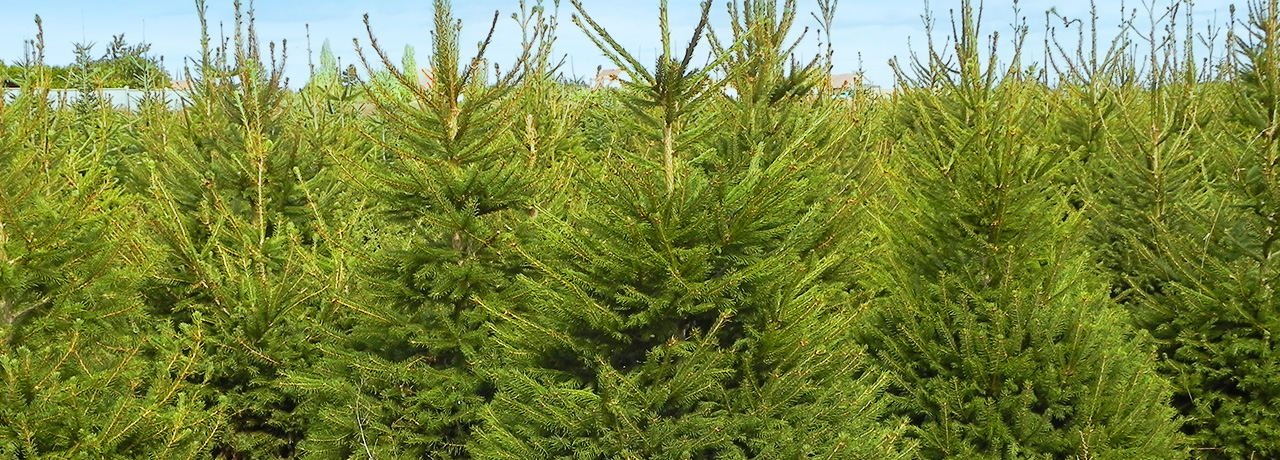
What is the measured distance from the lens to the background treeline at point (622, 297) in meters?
3.81

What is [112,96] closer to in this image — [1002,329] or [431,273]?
[431,273]

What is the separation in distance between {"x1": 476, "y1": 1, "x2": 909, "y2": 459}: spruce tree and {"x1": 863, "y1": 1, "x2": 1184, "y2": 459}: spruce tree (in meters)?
0.73

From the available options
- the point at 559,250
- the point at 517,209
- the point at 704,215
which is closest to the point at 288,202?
the point at 517,209

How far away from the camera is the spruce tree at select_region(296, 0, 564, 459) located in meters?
5.07

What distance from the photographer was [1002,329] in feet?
15.1

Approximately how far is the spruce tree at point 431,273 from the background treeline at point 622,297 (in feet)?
0.08

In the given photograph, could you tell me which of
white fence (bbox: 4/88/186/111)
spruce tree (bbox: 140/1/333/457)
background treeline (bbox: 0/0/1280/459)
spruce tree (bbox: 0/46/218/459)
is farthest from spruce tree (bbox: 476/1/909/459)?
white fence (bbox: 4/88/186/111)

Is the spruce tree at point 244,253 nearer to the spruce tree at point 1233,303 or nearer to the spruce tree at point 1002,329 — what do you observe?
the spruce tree at point 1002,329

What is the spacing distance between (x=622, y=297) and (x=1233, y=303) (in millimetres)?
4889

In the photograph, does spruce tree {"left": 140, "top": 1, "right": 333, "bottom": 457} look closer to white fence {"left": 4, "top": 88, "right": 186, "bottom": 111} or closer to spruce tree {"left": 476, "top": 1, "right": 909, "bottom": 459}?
white fence {"left": 4, "top": 88, "right": 186, "bottom": 111}

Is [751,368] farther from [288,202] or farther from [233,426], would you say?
[288,202]

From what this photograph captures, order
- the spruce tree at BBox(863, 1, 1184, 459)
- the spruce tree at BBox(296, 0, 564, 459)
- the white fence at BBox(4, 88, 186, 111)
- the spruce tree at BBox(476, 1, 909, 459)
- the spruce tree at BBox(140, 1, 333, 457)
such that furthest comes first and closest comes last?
Answer: the white fence at BBox(4, 88, 186, 111) < the spruce tree at BBox(140, 1, 333, 457) < the spruce tree at BBox(296, 0, 564, 459) < the spruce tree at BBox(863, 1, 1184, 459) < the spruce tree at BBox(476, 1, 909, 459)

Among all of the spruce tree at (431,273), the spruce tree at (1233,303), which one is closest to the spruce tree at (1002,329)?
the spruce tree at (1233,303)

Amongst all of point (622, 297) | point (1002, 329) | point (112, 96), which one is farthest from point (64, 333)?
point (112, 96)
